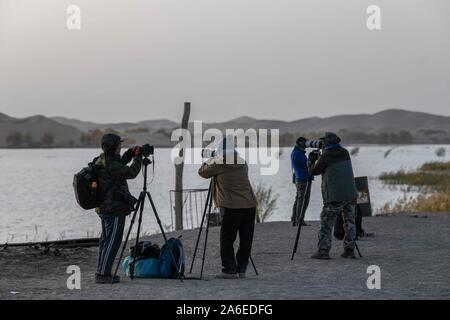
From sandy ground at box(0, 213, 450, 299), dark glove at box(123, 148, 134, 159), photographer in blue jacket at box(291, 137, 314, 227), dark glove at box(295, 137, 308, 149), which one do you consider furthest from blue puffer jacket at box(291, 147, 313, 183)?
dark glove at box(123, 148, 134, 159)

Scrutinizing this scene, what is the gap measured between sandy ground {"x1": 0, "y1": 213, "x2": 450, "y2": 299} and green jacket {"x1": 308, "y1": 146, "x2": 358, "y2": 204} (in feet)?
3.28

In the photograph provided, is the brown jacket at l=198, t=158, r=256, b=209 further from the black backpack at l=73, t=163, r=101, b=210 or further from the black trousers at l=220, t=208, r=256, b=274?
the black backpack at l=73, t=163, r=101, b=210

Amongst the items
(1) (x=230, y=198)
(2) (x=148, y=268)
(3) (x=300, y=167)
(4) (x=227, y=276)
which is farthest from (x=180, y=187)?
(1) (x=230, y=198)

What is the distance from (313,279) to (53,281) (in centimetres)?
344

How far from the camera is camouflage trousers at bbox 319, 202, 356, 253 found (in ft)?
41.1

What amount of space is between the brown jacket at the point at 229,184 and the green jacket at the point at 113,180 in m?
1.08

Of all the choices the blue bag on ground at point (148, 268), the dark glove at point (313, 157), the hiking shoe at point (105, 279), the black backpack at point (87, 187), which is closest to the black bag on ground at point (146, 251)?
the blue bag on ground at point (148, 268)

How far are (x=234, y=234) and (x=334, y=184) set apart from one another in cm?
227

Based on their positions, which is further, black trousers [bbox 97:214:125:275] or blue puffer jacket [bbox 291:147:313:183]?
blue puffer jacket [bbox 291:147:313:183]

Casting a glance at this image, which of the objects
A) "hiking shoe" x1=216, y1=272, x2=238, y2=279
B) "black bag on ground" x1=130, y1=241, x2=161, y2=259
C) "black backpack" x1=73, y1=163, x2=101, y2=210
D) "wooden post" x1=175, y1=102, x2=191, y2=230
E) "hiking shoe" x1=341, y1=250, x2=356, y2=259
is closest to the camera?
"black backpack" x1=73, y1=163, x2=101, y2=210

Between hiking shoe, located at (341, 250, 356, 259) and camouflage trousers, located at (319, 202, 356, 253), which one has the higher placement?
camouflage trousers, located at (319, 202, 356, 253)

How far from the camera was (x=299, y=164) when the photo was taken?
16672 millimetres
